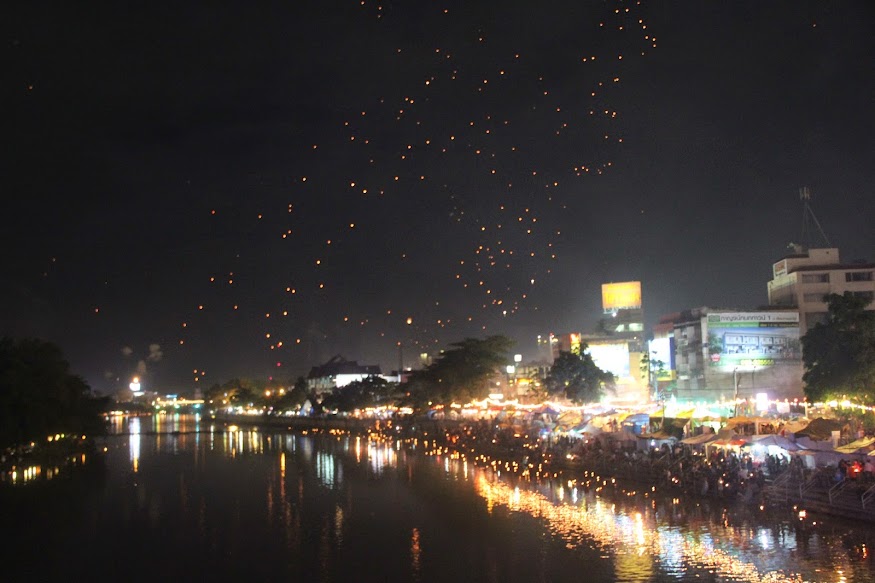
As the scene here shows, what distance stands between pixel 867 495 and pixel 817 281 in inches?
1910

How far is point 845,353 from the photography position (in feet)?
124

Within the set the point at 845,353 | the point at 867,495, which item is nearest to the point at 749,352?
the point at 845,353

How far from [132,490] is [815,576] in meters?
32.7

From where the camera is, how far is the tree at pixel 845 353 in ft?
120

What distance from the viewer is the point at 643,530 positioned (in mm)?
23844

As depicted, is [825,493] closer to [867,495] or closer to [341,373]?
[867,495]

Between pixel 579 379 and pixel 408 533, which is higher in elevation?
pixel 579 379

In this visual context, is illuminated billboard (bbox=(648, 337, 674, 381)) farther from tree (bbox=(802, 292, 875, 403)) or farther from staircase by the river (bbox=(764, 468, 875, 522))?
staircase by the river (bbox=(764, 468, 875, 522))

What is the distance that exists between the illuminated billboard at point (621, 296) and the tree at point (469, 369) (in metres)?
32.3

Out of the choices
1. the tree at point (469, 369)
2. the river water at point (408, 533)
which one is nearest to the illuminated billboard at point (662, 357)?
the tree at point (469, 369)

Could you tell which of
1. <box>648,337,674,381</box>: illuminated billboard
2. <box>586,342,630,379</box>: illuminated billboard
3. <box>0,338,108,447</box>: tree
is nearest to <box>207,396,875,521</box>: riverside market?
<box>648,337,674,381</box>: illuminated billboard

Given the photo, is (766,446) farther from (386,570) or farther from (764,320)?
(764,320)

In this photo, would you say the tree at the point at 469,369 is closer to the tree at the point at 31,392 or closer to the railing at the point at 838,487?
the tree at the point at 31,392

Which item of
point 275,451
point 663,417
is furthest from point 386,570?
point 275,451
